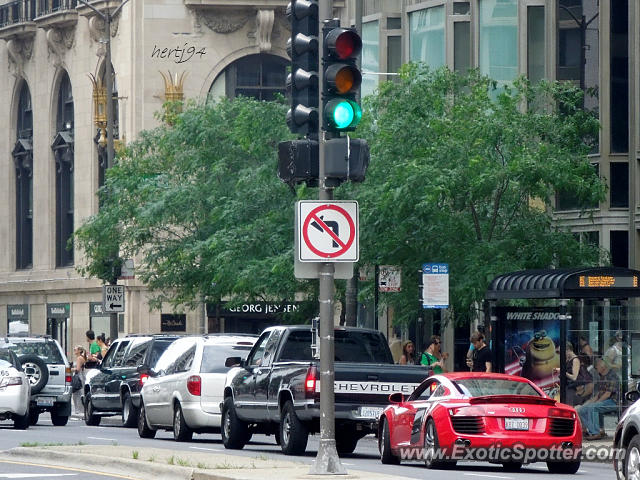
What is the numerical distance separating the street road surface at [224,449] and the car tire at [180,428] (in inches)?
8.3

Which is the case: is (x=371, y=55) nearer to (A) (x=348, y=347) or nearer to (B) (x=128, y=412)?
(B) (x=128, y=412)

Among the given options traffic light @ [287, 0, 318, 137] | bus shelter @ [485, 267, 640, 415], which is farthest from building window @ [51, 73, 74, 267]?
traffic light @ [287, 0, 318, 137]

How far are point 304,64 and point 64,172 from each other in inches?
1972

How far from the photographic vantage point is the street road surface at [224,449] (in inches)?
809

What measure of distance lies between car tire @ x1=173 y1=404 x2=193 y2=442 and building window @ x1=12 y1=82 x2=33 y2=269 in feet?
137

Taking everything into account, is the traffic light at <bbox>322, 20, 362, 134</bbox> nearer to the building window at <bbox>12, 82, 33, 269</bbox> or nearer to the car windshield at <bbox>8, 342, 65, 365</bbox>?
the car windshield at <bbox>8, 342, 65, 365</bbox>

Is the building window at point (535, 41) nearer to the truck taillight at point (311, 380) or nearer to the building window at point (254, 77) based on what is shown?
the truck taillight at point (311, 380)

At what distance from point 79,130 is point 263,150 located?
2533 cm

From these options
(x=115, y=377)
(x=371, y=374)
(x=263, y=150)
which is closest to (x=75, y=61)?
(x=263, y=150)

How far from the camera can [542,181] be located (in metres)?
33.1

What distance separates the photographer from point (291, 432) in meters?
24.2

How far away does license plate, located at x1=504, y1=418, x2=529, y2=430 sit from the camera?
835 inches

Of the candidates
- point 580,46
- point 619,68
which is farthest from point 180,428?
point 580,46

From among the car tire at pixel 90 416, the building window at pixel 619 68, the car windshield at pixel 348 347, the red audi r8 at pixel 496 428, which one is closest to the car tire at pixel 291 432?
the car windshield at pixel 348 347
